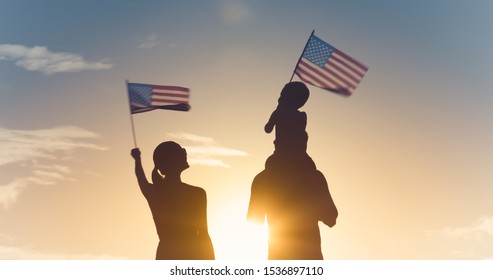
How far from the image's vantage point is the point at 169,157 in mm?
12102

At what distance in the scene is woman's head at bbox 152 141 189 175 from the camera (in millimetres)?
12094

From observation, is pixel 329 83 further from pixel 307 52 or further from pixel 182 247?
pixel 182 247

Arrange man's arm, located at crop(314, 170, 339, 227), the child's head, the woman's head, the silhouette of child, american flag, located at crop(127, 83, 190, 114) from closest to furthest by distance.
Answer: the woman's head < man's arm, located at crop(314, 170, 339, 227) < the silhouette of child < the child's head < american flag, located at crop(127, 83, 190, 114)

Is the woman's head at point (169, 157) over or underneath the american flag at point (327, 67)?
underneath

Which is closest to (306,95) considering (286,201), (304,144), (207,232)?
(304,144)

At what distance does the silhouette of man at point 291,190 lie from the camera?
39.7ft

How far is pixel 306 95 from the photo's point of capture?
12.6m

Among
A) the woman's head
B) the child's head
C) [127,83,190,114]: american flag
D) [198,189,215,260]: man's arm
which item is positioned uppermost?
[127,83,190,114]: american flag

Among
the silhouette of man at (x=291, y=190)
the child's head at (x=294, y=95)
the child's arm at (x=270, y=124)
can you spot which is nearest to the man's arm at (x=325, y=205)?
the silhouette of man at (x=291, y=190)

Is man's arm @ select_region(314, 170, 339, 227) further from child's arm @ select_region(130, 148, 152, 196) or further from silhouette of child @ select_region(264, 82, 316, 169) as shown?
child's arm @ select_region(130, 148, 152, 196)

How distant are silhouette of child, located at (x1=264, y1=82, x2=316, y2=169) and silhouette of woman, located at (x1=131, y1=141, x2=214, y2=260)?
1.60 meters

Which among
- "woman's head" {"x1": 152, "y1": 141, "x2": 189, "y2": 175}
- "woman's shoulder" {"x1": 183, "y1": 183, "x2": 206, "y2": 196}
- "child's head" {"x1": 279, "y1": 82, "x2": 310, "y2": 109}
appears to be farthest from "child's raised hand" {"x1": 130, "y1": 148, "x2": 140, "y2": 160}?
"child's head" {"x1": 279, "y1": 82, "x2": 310, "y2": 109}

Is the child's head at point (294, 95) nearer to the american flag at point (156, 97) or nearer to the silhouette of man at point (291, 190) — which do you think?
the silhouette of man at point (291, 190)

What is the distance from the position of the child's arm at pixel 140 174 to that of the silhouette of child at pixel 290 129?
226 cm
